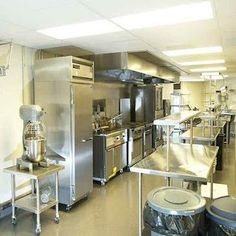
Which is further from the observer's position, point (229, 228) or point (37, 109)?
point (37, 109)

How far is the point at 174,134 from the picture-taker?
28.9ft

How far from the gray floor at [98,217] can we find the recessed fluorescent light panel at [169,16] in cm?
239

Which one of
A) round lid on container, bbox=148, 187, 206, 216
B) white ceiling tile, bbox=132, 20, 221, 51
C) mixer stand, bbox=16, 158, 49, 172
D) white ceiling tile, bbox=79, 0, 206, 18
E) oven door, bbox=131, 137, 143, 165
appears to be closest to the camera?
round lid on container, bbox=148, 187, 206, 216

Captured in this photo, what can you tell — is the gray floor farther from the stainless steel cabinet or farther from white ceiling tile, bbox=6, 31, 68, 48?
white ceiling tile, bbox=6, 31, 68, 48

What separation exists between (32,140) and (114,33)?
1656 mm

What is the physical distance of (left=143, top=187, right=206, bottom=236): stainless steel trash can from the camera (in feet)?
6.57

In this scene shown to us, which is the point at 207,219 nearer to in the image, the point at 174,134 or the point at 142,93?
the point at 142,93

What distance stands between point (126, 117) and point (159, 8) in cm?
469

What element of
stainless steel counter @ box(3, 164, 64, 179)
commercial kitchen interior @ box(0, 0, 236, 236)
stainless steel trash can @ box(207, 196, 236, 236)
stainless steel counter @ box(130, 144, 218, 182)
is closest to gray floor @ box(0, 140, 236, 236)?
commercial kitchen interior @ box(0, 0, 236, 236)

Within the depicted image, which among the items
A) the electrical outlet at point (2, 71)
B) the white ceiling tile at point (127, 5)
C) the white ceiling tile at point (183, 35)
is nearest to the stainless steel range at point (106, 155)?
the white ceiling tile at point (183, 35)

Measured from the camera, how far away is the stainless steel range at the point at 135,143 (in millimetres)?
5623

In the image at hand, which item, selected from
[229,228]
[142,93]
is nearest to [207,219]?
[229,228]

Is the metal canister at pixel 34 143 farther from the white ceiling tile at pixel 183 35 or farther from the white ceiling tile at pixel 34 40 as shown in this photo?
the white ceiling tile at pixel 183 35

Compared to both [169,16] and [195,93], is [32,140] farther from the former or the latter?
[195,93]
